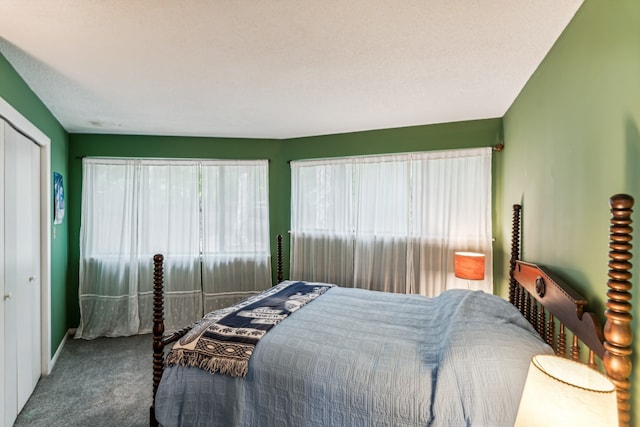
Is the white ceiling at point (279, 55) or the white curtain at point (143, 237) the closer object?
the white ceiling at point (279, 55)

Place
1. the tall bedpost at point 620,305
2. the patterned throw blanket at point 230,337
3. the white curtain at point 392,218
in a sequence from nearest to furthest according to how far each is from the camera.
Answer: the tall bedpost at point 620,305 < the patterned throw blanket at point 230,337 < the white curtain at point 392,218

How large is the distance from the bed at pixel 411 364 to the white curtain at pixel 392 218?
4.03 feet

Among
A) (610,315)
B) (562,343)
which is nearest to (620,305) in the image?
(610,315)

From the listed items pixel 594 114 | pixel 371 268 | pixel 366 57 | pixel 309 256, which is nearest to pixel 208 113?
pixel 366 57

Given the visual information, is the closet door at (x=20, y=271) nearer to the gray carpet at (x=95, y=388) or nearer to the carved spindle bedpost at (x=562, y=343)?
the gray carpet at (x=95, y=388)

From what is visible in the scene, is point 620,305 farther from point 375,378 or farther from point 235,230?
point 235,230

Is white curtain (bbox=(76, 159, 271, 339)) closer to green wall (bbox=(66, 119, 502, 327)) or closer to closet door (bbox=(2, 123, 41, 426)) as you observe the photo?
green wall (bbox=(66, 119, 502, 327))

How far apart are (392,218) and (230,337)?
91.8 inches

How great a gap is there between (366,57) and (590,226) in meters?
1.51

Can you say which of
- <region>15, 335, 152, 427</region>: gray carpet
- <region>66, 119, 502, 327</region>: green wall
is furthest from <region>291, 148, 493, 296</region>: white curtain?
<region>15, 335, 152, 427</region>: gray carpet

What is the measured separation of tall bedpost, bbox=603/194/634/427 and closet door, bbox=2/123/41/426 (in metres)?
3.30

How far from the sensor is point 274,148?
4133mm

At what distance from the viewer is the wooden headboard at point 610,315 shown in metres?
0.94

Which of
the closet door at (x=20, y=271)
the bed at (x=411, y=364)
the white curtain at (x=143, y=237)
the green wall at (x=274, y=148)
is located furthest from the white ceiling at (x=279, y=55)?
the bed at (x=411, y=364)
